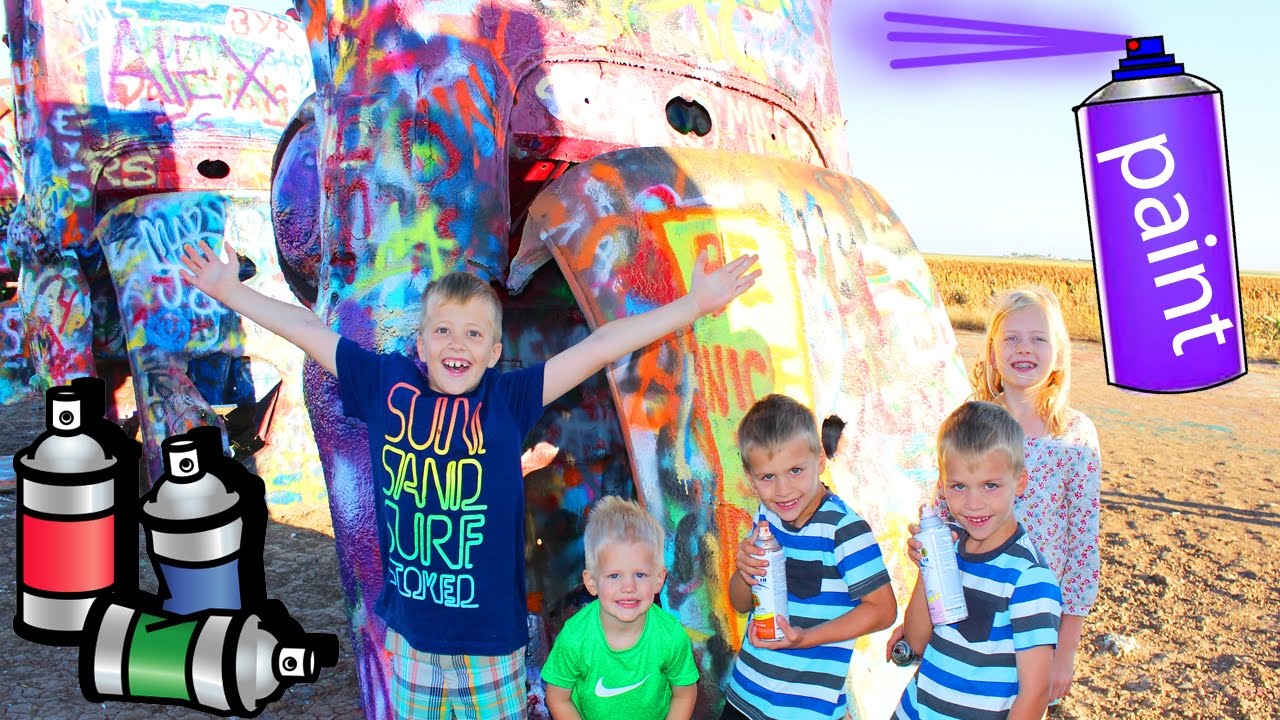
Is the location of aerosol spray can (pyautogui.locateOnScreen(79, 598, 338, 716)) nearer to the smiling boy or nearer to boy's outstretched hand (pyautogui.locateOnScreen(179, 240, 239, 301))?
the smiling boy

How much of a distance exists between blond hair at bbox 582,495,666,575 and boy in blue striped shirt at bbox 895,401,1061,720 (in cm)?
58

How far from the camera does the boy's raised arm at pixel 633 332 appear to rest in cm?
248

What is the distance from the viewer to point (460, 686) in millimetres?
2359

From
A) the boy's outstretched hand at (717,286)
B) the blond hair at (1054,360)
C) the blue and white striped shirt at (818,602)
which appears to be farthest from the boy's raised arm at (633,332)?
the blond hair at (1054,360)

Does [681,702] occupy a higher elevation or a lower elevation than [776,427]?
lower

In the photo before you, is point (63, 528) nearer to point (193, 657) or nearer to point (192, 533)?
point (192, 533)

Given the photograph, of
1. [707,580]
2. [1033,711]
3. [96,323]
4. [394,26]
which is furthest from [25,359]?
[1033,711]

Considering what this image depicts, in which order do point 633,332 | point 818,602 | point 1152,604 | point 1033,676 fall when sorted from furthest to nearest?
point 1152,604 → point 633,332 → point 818,602 → point 1033,676

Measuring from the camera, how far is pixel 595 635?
231cm

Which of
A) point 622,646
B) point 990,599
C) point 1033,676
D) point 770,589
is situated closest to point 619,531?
point 622,646

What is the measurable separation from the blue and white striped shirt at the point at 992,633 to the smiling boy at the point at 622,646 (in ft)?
1.82

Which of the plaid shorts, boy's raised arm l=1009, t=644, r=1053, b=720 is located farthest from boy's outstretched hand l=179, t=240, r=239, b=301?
boy's raised arm l=1009, t=644, r=1053, b=720

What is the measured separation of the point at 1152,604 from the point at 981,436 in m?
3.37

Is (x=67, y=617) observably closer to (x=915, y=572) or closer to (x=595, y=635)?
(x=595, y=635)
